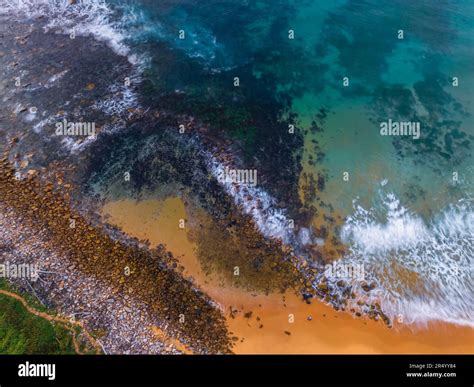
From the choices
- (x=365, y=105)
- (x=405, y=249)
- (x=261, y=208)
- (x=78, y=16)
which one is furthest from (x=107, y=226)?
(x=78, y=16)

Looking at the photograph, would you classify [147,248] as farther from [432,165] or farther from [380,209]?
[432,165]

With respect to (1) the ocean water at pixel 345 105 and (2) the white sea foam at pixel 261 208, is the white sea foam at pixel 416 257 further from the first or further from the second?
(2) the white sea foam at pixel 261 208

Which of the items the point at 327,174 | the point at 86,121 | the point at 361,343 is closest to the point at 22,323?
the point at 86,121

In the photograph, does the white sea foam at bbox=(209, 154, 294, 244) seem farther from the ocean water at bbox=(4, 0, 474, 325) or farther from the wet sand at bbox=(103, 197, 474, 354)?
the wet sand at bbox=(103, 197, 474, 354)

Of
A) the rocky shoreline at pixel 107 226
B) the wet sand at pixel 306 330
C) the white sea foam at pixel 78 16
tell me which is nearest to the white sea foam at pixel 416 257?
the wet sand at pixel 306 330

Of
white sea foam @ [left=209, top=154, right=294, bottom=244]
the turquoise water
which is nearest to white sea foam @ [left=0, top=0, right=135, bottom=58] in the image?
the turquoise water

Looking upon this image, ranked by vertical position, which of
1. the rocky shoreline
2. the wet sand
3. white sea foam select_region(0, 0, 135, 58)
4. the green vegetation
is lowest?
the green vegetation

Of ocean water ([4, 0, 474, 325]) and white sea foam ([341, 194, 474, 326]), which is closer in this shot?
white sea foam ([341, 194, 474, 326])
